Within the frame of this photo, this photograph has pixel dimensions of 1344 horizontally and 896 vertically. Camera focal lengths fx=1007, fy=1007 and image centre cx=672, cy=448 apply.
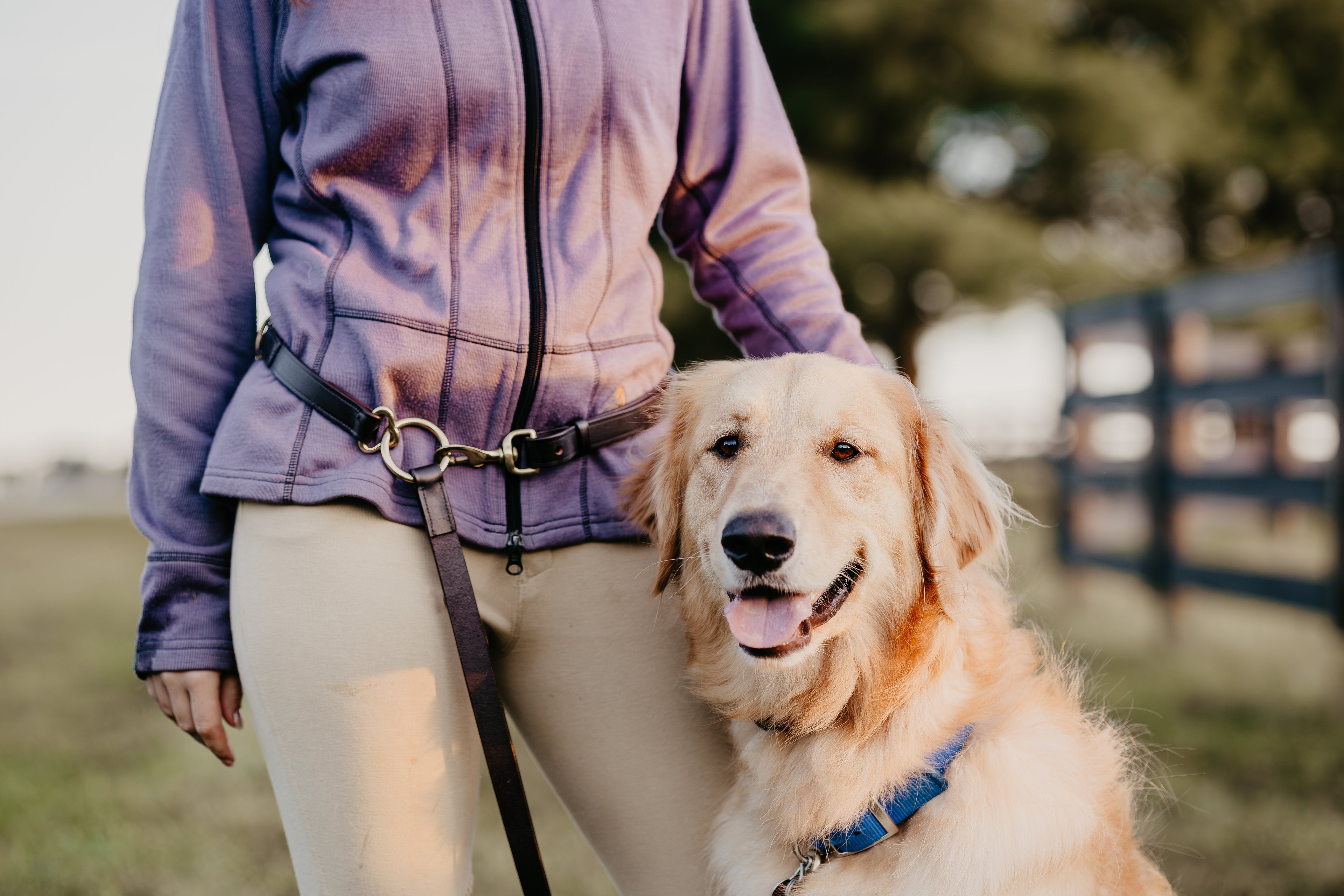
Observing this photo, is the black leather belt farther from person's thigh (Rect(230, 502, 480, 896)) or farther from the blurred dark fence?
the blurred dark fence

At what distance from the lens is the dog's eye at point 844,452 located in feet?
6.86

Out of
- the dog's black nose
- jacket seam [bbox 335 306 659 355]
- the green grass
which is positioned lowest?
the green grass

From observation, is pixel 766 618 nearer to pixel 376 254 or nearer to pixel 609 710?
pixel 609 710

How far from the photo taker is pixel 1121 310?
294 inches

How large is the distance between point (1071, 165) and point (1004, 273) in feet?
10.1

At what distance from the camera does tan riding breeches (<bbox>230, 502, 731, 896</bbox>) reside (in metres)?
1.56

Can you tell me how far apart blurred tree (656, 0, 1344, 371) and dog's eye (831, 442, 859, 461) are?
10745 mm

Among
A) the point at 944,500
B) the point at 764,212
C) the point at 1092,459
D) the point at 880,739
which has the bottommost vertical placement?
the point at 1092,459

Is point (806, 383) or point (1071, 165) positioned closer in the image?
point (806, 383)

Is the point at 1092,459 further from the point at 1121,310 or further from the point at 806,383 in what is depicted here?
the point at 806,383

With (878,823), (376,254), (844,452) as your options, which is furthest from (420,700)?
(844,452)

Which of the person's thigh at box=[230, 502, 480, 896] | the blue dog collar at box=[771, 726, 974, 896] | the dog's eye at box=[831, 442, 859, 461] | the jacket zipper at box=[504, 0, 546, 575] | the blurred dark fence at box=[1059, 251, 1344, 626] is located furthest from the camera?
the blurred dark fence at box=[1059, 251, 1344, 626]

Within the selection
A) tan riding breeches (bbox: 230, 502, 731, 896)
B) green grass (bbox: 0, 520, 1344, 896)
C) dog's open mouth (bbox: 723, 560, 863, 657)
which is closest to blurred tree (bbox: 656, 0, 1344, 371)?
green grass (bbox: 0, 520, 1344, 896)

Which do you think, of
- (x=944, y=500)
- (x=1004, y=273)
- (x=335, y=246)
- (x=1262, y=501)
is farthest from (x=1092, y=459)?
(x=335, y=246)
